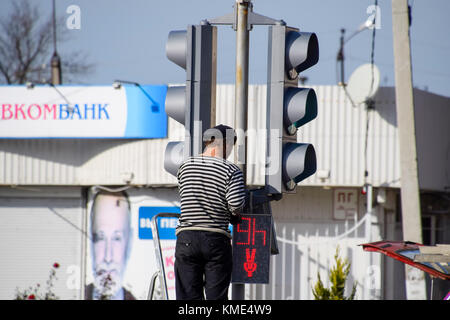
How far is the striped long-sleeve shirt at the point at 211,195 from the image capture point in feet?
17.7

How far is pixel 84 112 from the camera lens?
15.8m

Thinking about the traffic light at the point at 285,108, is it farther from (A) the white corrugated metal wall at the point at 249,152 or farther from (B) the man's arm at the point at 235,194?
(A) the white corrugated metal wall at the point at 249,152

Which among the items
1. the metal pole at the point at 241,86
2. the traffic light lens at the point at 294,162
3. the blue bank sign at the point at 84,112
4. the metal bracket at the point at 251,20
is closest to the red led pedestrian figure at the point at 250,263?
the metal pole at the point at 241,86

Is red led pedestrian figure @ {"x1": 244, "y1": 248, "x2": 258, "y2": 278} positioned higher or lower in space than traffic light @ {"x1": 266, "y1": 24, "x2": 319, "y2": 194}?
lower

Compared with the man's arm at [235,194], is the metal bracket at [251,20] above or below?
above

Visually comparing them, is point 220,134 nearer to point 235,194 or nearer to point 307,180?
point 235,194

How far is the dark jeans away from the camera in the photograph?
538 cm

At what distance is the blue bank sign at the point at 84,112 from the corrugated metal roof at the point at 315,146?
311 millimetres

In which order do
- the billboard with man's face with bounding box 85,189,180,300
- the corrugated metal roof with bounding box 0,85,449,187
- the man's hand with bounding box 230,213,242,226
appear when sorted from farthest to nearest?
the billboard with man's face with bounding box 85,189,180,300, the corrugated metal roof with bounding box 0,85,449,187, the man's hand with bounding box 230,213,242,226

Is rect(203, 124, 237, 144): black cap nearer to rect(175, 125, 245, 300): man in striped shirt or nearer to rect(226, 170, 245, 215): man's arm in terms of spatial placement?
rect(175, 125, 245, 300): man in striped shirt

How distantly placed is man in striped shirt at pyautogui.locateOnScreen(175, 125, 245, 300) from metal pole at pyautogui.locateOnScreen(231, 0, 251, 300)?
0.66m

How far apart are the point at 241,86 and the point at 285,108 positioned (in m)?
0.44

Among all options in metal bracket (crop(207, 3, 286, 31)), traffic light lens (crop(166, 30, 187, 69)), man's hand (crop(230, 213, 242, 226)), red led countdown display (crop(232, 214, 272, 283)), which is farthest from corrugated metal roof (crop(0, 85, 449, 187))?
man's hand (crop(230, 213, 242, 226))

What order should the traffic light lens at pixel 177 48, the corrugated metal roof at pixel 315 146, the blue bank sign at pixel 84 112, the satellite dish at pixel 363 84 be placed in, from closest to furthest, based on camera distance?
the traffic light lens at pixel 177 48 < the satellite dish at pixel 363 84 < the corrugated metal roof at pixel 315 146 < the blue bank sign at pixel 84 112
